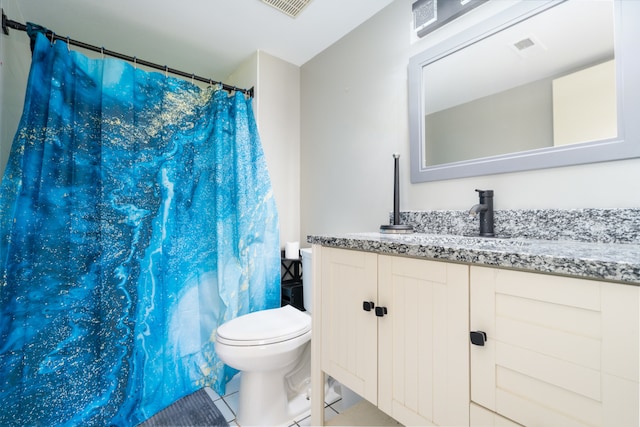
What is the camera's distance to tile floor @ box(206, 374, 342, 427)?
1.34 m

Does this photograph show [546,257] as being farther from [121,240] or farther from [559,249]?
[121,240]

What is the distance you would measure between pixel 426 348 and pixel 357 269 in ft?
1.01

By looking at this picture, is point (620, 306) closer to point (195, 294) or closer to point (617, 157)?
point (617, 157)

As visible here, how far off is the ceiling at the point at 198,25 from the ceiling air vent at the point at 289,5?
3 cm

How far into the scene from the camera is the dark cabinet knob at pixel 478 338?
1.97 ft

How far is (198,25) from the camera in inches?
66.1

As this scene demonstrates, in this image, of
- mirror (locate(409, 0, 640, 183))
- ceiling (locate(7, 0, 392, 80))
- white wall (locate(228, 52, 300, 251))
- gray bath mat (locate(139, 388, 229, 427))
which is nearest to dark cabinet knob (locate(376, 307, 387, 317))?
mirror (locate(409, 0, 640, 183))

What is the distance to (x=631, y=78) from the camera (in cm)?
80

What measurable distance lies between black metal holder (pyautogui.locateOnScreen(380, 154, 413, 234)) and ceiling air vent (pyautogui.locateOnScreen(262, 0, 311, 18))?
40.9 inches

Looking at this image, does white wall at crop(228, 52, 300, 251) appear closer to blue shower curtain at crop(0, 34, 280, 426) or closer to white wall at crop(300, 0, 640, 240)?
white wall at crop(300, 0, 640, 240)

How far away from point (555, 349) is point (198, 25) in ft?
7.30

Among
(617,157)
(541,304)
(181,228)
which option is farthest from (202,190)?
(617,157)

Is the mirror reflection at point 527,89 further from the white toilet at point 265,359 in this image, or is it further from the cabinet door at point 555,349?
the white toilet at point 265,359

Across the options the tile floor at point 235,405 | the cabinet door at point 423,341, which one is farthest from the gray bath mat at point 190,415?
the cabinet door at point 423,341
